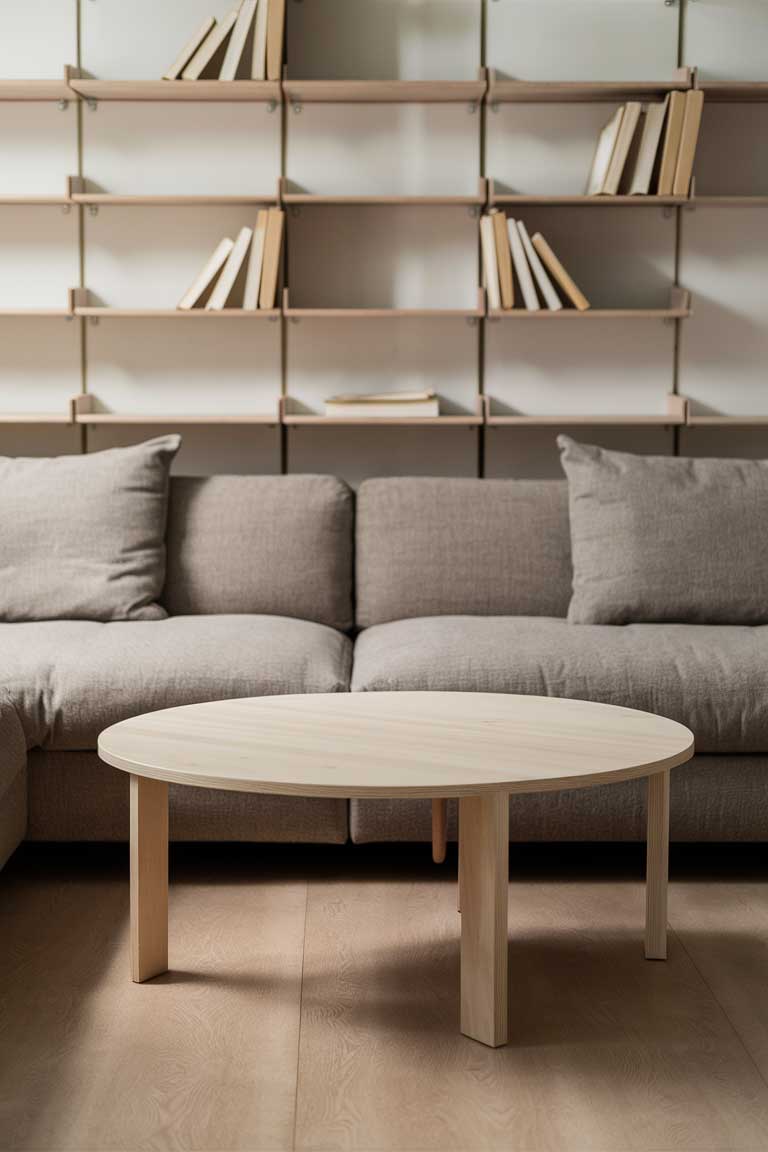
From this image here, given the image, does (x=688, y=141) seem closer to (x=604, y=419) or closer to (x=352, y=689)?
(x=604, y=419)

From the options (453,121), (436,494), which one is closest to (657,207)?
(453,121)

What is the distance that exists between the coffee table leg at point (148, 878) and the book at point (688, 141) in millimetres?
2217

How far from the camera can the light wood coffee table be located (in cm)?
165

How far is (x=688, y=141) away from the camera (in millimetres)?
3178

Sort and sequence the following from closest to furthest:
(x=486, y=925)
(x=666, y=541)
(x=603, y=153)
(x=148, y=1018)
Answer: (x=486, y=925) → (x=148, y=1018) → (x=666, y=541) → (x=603, y=153)

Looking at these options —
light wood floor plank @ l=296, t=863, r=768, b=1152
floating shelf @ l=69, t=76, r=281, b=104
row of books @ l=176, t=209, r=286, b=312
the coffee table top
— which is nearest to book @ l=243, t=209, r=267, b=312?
row of books @ l=176, t=209, r=286, b=312

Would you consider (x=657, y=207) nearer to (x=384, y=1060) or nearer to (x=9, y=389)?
(x=9, y=389)

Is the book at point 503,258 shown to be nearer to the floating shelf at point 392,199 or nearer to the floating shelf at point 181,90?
the floating shelf at point 392,199

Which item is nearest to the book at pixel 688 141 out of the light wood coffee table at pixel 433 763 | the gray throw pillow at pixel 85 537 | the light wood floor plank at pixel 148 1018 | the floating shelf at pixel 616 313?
the floating shelf at pixel 616 313

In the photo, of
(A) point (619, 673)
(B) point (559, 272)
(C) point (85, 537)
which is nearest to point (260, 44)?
(B) point (559, 272)

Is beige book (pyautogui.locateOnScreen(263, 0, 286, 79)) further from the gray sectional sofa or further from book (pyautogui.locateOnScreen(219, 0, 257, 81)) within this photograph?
the gray sectional sofa

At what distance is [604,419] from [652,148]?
0.73 metres

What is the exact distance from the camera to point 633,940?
2.09m

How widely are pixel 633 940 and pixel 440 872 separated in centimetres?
48
